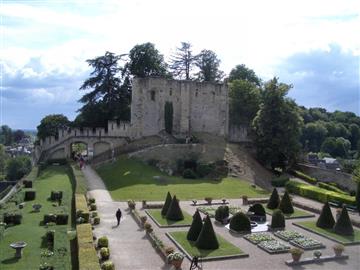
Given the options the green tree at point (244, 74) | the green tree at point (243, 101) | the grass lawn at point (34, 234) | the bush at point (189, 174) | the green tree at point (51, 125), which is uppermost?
the green tree at point (244, 74)

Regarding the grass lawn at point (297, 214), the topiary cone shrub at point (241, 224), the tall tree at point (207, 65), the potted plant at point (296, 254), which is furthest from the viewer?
the tall tree at point (207, 65)

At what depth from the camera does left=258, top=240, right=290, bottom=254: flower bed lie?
23641 mm

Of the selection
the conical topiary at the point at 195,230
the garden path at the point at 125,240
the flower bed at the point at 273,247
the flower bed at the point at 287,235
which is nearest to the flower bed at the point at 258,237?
the flower bed at the point at 273,247

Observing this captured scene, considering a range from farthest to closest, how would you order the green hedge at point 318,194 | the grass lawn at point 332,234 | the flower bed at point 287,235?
the green hedge at point 318,194, the flower bed at point 287,235, the grass lawn at point 332,234

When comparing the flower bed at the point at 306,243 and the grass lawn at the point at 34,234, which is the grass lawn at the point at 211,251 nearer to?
the flower bed at the point at 306,243

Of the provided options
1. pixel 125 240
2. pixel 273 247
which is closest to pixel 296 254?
pixel 273 247

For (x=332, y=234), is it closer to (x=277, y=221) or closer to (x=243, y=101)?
(x=277, y=221)

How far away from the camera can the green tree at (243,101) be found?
67.8 meters

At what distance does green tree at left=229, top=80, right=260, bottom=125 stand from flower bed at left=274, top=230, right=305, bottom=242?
137ft

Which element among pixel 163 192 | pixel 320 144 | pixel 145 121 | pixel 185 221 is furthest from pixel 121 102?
pixel 320 144

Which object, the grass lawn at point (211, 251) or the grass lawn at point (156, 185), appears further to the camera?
the grass lawn at point (156, 185)

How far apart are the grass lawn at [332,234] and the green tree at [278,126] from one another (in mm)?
24256

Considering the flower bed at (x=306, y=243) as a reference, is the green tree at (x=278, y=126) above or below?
above

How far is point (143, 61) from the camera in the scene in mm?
67625
